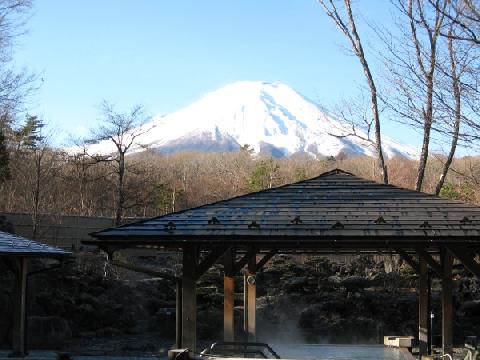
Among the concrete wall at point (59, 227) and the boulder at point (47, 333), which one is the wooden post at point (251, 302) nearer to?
the boulder at point (47, 333)

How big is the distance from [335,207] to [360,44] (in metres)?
18.1

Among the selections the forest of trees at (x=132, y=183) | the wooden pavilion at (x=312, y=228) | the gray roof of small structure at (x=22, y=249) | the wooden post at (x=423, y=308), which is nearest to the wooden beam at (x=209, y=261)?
the wooden pavilion at (x=312, y=228)

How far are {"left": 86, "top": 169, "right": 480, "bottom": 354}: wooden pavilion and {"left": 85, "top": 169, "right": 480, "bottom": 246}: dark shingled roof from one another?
1cm

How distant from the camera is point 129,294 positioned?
26.0 m

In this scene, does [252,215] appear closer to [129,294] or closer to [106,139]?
[129,294]

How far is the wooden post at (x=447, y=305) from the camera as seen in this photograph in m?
11.2

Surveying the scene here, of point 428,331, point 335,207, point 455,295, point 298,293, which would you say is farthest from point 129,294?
point 335,207

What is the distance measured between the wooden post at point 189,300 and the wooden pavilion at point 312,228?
0.01m

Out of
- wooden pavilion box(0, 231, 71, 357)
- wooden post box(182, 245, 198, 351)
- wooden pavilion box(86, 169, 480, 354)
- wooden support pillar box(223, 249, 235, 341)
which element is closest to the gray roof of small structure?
wooden pavilion box(0, 231, 71, 357)

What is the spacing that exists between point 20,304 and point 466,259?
9.32 meters

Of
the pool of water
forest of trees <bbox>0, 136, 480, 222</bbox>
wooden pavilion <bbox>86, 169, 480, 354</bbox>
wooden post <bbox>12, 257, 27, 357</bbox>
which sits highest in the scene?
forest of trees <bbox>0, 136, 480, 222</bbox>

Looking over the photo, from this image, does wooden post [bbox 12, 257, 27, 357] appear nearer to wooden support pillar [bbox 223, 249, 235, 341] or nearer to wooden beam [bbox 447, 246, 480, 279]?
wooden support pillar [bbox 223, 249, 235, 341]

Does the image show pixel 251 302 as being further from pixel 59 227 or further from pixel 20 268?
pixel 59 227

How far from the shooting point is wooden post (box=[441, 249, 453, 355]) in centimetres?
1116
